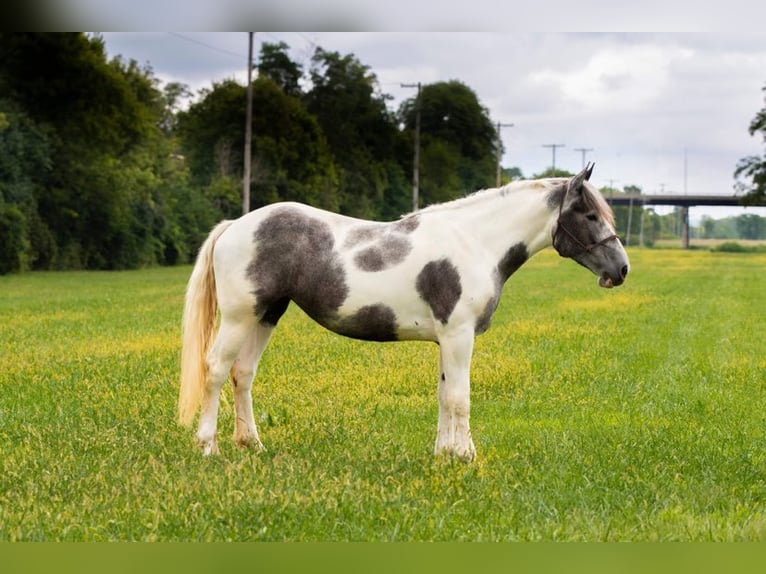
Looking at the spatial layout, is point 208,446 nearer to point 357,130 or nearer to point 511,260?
point 511,260

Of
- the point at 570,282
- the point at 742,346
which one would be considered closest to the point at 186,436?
the point at 742,346

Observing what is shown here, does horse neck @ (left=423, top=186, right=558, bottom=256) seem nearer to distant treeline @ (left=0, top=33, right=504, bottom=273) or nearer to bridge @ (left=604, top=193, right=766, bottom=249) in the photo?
distant treeline @ (left=0, top=33, right=504, bottom=273)

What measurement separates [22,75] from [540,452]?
4346 centimetres

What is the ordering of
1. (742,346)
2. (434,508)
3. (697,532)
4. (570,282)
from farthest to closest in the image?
(570,282) → (742,346) → (434,508) → (697,532)

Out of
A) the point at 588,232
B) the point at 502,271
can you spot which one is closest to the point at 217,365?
the point at 502,271

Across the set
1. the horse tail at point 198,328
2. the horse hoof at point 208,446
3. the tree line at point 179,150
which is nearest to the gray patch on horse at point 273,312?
the horse tail at point 198,328

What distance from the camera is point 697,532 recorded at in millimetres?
5621

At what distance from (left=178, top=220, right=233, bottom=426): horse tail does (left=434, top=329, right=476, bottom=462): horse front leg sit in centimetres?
204

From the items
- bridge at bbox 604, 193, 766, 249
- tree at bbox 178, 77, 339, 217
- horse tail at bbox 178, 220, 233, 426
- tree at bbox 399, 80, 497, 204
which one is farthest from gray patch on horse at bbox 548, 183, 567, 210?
bridge at bbox 604, 193, 766, 249

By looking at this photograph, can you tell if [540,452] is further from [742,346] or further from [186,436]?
[742,346]

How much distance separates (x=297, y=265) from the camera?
25.4ft

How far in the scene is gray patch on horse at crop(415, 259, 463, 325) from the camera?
24.5 feet

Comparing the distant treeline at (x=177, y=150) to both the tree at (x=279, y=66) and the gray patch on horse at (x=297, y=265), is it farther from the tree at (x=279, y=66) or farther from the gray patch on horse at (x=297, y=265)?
the gray patch on horse at (x=297, y=265)

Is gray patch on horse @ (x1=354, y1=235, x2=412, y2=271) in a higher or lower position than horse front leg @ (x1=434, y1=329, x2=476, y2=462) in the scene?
higher
